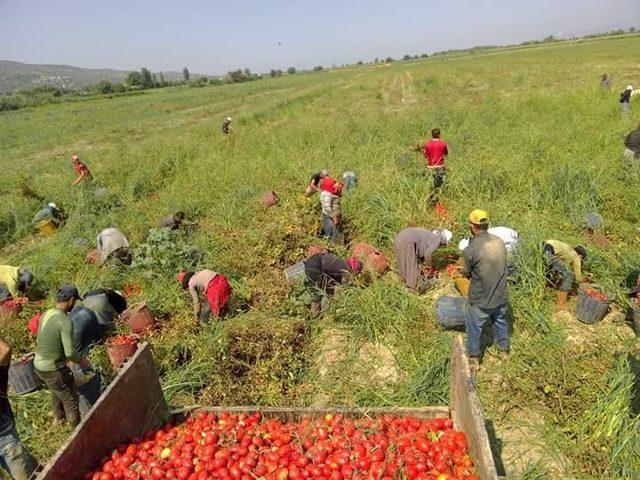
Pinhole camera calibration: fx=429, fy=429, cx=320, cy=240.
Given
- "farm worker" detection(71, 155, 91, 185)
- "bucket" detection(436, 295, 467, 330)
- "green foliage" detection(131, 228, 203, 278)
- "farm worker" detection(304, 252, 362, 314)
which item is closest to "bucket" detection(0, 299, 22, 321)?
"green foliage" detection(131, 228, 203, 278)

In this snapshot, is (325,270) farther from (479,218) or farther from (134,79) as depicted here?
(134,79)

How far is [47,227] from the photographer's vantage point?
9.30m

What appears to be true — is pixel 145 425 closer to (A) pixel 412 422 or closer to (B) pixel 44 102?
(A) pixel 412 422

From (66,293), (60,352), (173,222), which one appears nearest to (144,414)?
(60,352)

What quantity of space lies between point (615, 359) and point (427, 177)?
5158mm

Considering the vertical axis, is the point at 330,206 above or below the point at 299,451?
above

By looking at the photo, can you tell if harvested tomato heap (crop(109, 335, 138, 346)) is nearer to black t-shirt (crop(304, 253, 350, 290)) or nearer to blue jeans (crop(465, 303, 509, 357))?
black t-shirt (crop(304, 253, 350, 290))

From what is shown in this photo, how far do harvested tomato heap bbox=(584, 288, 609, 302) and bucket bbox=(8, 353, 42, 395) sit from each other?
6.42 metres

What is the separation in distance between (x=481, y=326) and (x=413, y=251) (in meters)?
1.67

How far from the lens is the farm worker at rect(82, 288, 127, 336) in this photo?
17.7ft

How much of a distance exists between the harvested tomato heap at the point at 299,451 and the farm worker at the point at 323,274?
7.75 ft

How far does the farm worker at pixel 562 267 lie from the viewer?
521cm

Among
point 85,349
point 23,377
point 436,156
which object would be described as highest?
point 436,156

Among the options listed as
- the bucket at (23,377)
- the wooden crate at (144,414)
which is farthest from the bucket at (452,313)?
the bucket at (23,377)
